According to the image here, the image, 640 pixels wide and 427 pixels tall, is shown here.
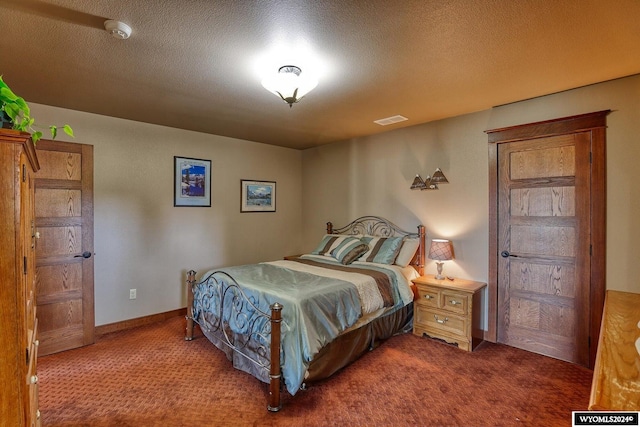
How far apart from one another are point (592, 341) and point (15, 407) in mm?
3910

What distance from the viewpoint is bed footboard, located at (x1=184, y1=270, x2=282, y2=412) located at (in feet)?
7.24

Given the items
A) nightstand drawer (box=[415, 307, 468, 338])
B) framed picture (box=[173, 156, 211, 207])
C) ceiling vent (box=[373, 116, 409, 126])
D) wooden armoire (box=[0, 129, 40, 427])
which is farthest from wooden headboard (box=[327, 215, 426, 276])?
wooden armoire (box=[0, 129, 40, 427])

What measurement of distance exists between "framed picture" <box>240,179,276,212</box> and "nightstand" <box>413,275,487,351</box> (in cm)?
269

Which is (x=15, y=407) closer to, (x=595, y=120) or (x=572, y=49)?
(x=572, y=49)

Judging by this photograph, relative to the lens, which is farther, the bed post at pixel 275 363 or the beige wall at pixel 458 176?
the beige wall at pixel 458 176

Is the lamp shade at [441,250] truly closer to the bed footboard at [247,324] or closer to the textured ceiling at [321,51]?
the textured ceiling at [321,51]

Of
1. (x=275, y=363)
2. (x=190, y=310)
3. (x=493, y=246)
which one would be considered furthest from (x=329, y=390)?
(x=493, y=246)

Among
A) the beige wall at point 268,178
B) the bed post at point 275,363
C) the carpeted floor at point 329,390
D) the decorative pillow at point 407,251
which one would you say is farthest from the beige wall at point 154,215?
the bed post at point 275,363

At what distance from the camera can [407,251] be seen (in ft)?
12.3

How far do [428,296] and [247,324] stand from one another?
1.98 meters

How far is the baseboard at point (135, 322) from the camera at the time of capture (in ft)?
11.6

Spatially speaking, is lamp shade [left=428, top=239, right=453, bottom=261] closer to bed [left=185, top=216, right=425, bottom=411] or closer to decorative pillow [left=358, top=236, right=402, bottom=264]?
bed [left=185, top=216, right=425, bottom=411]

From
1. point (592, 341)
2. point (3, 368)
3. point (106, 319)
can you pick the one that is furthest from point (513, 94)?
point (106, 319)

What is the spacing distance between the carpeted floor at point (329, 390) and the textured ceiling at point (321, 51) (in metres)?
2.49
